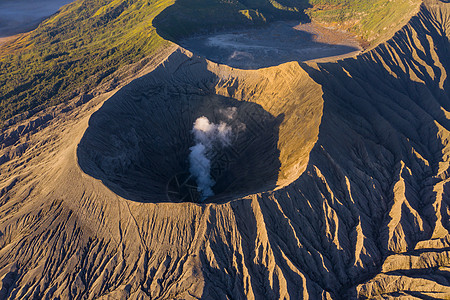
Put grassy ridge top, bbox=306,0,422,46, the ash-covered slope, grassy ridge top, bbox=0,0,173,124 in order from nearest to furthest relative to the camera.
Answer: the ash-covered slope
grassy ridge top, bbox=0,0,173,124
grassy ridge top, bbox=306,0,422,46

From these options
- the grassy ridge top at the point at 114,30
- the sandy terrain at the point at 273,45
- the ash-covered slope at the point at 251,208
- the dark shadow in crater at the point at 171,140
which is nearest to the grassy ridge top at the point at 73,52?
the grassy ridge top at the point at 114,30

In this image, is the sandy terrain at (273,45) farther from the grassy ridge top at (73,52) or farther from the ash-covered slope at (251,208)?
the ash-covered slope at (251,208)

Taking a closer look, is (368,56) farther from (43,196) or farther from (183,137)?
(43,196)

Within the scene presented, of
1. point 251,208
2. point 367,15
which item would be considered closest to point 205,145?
point 251,208

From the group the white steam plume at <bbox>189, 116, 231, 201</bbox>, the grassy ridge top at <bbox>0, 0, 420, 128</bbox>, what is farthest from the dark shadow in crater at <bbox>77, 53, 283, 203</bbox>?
the grassy ridge top at <bbox>0, 0, 420, 128</bbox>

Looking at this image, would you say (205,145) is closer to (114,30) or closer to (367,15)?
(114,30)

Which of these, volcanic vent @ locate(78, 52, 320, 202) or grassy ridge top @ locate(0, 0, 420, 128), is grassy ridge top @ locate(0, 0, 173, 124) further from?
volcanic vent @ locate(78, 52, 320, 202)
